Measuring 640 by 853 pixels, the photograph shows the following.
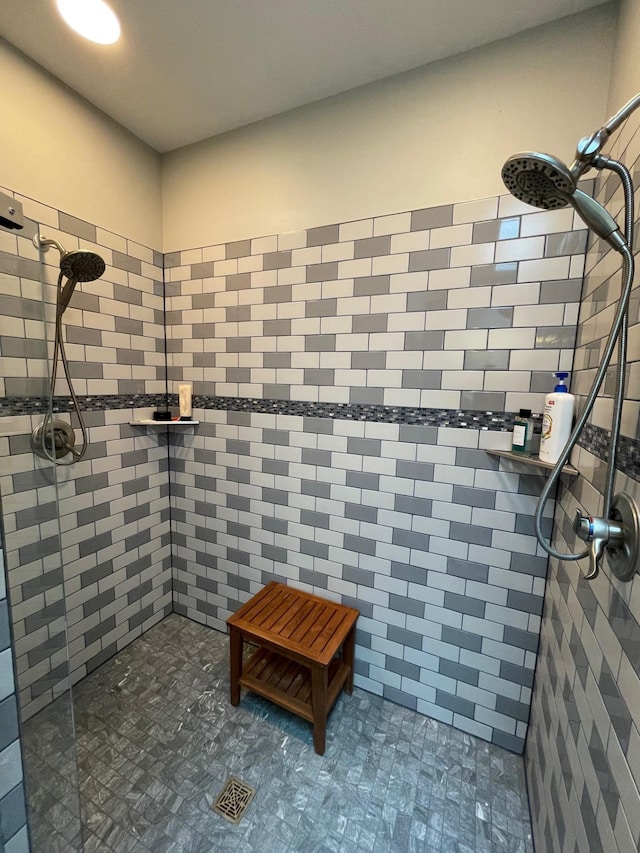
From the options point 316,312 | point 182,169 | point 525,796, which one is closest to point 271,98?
point 182,169

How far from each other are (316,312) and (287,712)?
1775mm

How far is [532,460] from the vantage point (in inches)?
41.3

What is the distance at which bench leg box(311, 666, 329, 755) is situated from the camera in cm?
124

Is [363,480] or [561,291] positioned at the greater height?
[561,291]

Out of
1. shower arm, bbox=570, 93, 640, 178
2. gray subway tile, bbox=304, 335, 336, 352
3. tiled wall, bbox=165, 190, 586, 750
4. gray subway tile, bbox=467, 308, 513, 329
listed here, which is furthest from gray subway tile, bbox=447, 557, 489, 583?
shower arm, bbox=570, 93, 640, 178

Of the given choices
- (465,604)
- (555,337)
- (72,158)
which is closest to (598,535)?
(555,337)

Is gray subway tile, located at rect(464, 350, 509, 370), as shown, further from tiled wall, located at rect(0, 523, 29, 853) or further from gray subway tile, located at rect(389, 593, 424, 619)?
tiled wall, located at rect(0, 523, 29, 853)

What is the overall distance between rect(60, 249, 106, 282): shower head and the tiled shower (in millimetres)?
95

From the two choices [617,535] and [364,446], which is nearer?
[617,535]

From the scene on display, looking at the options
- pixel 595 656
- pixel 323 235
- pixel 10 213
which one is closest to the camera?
pixel 595 656

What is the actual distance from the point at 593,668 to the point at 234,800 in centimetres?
124

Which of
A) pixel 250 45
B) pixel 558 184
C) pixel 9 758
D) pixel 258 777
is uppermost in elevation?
pixel 250 45

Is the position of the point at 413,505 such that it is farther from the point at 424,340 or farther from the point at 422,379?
the point at 424,340

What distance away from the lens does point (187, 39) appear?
1161mm
